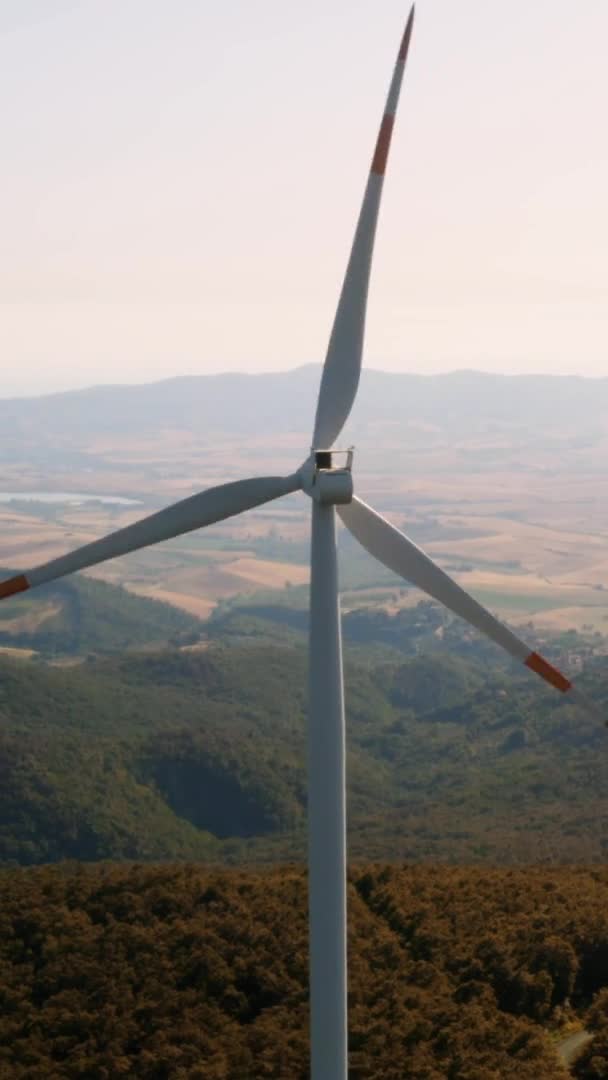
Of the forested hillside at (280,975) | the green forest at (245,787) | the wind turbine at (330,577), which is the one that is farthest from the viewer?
the green forest at (245,787)

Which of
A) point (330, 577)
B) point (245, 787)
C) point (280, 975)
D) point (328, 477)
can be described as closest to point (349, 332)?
point (328, 477)

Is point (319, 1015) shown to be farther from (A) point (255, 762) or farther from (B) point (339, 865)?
(A) point (255, 762)

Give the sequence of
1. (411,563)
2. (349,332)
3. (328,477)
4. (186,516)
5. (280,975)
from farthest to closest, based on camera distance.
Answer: (280,975)
(349,332)
(186,516)
(411,563)
(328,477)

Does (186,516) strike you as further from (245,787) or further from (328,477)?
(245,787)

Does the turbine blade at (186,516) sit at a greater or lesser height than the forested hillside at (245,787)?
greater

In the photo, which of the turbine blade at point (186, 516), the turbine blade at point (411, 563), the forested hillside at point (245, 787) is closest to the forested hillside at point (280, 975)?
the turbine blade at point (411, 563)

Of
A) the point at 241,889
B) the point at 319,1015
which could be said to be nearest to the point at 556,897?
the point at 241,889

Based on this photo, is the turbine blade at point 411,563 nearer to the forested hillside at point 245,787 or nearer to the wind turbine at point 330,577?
the wind turbine at point 330,577
